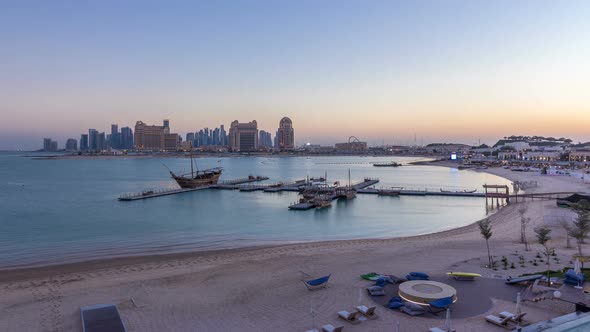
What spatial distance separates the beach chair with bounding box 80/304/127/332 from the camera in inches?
303

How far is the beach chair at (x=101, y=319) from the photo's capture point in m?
7.70

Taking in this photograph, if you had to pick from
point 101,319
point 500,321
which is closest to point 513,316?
point 500,321

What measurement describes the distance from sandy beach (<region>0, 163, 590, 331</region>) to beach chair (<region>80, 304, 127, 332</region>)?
0.29m

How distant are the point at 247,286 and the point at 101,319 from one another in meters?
3.86

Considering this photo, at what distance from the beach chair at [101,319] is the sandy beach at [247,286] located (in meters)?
0.29

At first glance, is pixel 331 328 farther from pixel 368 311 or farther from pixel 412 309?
pixel 412 309

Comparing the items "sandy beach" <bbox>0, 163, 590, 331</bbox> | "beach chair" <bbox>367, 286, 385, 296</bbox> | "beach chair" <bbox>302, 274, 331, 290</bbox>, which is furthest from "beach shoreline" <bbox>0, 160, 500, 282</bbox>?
"beach chair" <bbox>367, 286, 385, 296</bbox>

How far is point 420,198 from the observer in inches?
1448

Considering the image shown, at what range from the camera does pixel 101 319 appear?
26.7 ft

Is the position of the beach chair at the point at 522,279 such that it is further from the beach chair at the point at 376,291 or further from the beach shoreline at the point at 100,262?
the beach shoreline at the point at 100,262

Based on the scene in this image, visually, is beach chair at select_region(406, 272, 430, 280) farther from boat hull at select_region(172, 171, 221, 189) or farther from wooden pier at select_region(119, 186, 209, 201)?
boat hull at select_region(172, 171, 221, 189)

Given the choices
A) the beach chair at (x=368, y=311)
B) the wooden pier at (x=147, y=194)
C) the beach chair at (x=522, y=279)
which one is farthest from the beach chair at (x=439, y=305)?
the wooden pier at (x=147, y=194)

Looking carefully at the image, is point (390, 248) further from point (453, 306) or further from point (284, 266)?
point (453, 306)

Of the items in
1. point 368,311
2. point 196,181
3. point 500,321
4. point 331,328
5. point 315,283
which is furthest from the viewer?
point 196,181
